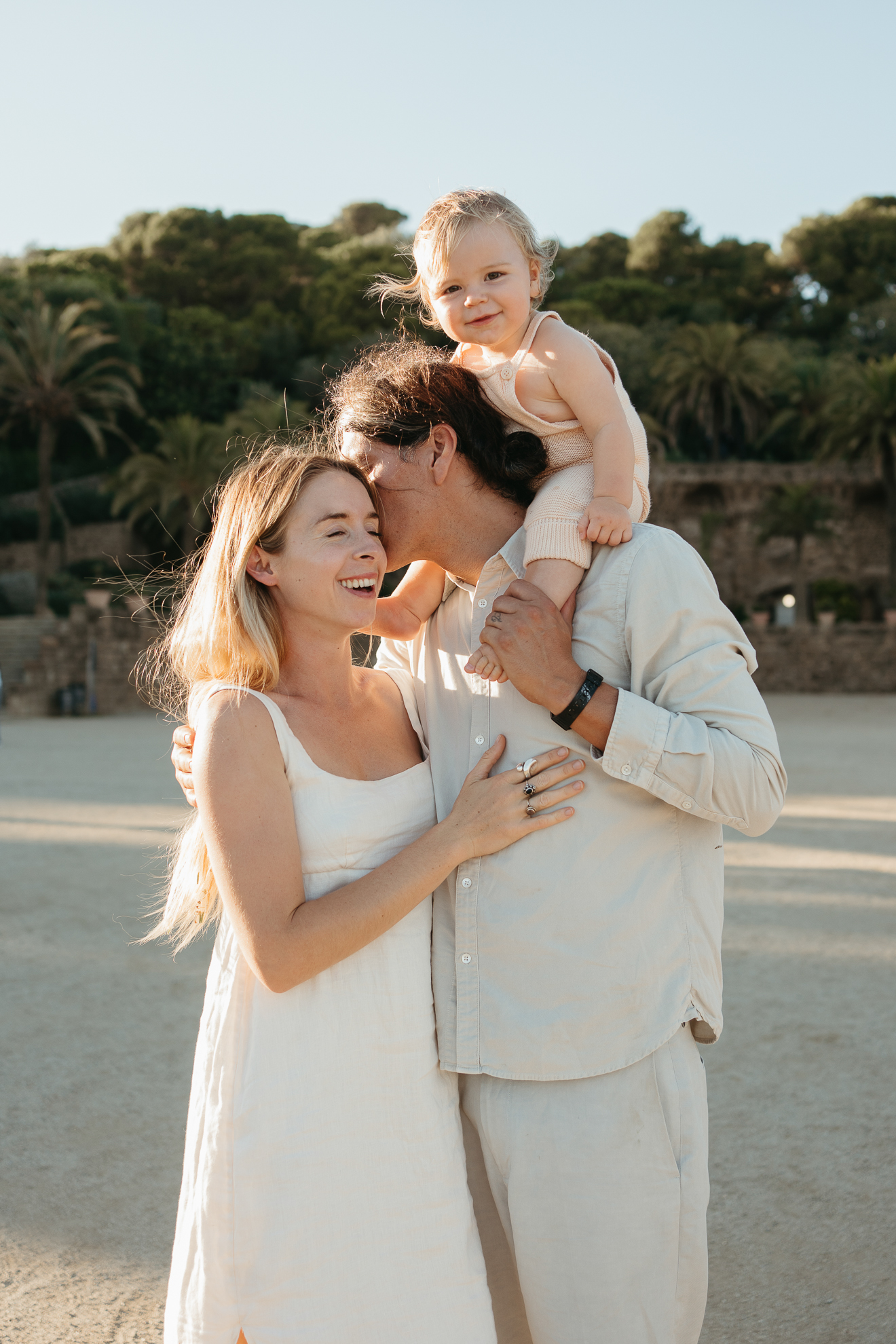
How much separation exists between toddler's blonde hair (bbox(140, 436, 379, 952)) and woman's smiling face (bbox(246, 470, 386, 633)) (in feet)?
0.07

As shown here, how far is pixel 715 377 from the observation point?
44.7 metres

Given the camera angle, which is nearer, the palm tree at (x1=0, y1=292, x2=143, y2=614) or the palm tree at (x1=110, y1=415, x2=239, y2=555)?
the palm tree at (x1=110, y1=415, x2=239, y2=555)

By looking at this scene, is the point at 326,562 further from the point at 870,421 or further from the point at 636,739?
the point at 870,421

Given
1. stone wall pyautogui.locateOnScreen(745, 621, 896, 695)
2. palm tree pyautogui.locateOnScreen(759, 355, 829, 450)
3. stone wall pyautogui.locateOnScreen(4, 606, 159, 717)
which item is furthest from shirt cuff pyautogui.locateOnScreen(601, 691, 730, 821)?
palm tree pyautogui.locateOnScreen(759, 355, 829, 450)

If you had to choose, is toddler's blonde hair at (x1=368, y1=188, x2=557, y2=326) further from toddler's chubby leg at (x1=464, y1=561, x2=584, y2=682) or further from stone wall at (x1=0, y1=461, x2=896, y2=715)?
stone wall at (x1=0, y1=461, x2=896, y2=715)

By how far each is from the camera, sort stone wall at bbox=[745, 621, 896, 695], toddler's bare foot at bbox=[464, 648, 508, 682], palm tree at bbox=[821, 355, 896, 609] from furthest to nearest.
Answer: palm tree at bbox=[821, 355, 896, 609], stone wall at bbox=[745, 621, 896, 695], toddler's bare foot at bbox=[464, 648, 508, 682]

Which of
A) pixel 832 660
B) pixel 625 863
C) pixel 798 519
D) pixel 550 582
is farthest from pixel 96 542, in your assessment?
pixel 625 863

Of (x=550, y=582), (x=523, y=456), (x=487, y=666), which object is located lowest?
(x=487, y=666)

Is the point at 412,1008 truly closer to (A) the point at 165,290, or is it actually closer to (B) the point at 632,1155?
(B) the point at 632,1155

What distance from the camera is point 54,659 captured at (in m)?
26.2

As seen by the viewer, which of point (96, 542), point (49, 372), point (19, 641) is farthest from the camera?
point (96, 542)

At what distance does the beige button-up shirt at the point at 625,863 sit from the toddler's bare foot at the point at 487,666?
0.06 meters

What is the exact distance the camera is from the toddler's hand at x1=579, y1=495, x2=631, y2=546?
209 cm

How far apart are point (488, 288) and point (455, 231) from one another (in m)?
0.17
